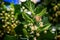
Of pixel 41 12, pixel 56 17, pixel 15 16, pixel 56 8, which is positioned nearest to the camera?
pixel 41 12

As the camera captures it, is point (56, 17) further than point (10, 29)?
Yes

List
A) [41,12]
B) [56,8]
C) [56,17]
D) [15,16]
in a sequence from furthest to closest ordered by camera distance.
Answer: [56,17]
[56,8]
[15,16]
[41,12]

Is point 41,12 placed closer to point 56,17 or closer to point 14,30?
point 14,30

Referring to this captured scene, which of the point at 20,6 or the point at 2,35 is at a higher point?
the point at 20,6

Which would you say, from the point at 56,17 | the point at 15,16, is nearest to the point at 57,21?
the point at 56,17

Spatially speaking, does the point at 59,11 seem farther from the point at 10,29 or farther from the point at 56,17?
the point at 10,29

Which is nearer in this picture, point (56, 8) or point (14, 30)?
point (14, 30)

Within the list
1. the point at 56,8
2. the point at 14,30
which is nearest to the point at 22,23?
the point at 14,30

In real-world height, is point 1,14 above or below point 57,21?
above
